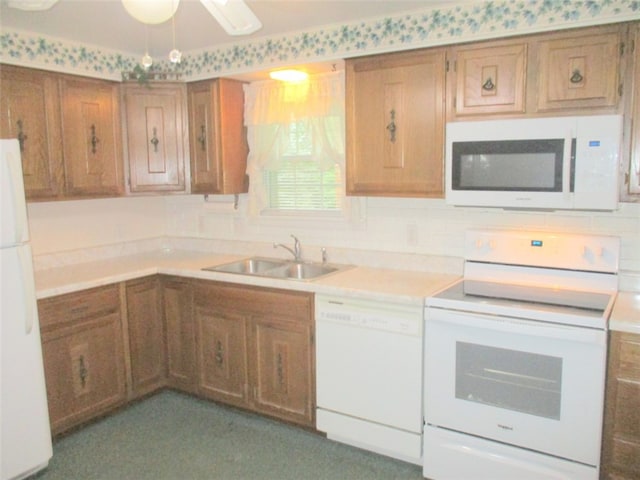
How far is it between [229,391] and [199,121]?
5.90 feet

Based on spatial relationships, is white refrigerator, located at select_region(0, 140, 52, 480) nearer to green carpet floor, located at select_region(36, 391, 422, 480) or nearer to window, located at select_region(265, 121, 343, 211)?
green carpet floor, located at select_region(36, 391, 422, 480)

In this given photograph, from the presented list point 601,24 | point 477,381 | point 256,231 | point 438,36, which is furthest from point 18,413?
point 601,24

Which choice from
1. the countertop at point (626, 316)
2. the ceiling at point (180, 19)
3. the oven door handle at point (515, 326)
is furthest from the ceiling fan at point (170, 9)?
the countertop at point (626, 316)

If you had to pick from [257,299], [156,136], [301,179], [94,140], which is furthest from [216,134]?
[257,299]

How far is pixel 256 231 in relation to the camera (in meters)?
Answer: 3.81

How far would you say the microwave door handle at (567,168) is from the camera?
230cm

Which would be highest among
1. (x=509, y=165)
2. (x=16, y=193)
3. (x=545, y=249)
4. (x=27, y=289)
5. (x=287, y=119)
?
(x=287, y=119)

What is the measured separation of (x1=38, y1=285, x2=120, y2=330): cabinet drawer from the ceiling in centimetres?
149

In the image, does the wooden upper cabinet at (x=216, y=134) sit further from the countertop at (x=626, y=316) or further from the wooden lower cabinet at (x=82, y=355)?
the countertop at (x=626, y=316)

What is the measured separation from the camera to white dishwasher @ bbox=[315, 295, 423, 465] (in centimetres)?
255

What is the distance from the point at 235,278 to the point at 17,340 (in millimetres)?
1149

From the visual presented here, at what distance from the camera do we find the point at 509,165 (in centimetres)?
246

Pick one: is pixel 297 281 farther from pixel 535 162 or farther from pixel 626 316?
pixel 626 316

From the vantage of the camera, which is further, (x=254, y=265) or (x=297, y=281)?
(x=254, y=265)
